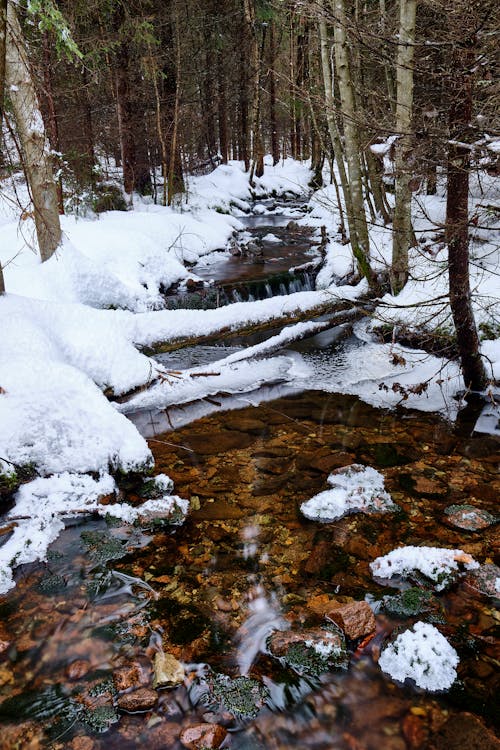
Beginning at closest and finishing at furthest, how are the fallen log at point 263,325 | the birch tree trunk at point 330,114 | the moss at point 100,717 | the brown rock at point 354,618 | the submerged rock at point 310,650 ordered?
the moss at point 100,717, the submerged rock at point 310,650, the brown rock at point 354,618, the fallen log at point 263,325, the birch tree trunk at point 330,114

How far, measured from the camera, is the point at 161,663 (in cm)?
273

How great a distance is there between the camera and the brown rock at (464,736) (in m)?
2.32

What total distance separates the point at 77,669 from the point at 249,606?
1.11m

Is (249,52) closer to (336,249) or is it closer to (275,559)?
(336,249)

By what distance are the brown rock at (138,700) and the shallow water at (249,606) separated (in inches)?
1.2

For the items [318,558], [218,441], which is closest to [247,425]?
[218,441]

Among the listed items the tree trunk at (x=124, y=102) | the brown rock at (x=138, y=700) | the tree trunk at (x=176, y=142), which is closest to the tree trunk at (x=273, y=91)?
the tree trunk at (x=176, y=142)

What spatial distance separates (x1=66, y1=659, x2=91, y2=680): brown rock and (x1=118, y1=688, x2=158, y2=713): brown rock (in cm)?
30

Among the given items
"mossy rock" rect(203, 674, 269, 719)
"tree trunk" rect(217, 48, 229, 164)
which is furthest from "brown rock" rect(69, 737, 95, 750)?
"tree trunk" rect(217, 48, 229, 164)

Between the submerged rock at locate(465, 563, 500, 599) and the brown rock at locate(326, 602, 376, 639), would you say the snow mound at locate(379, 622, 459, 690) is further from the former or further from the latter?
the submerged rock at locate(465, 563, 500, 599)

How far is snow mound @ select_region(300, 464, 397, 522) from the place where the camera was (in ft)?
13.3

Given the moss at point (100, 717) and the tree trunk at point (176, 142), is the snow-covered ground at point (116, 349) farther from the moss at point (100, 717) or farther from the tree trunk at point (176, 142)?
the tree trunk at point (176, 142)

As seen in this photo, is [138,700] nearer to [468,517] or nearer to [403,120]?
[468,517]

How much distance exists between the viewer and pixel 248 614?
3.12 meters
